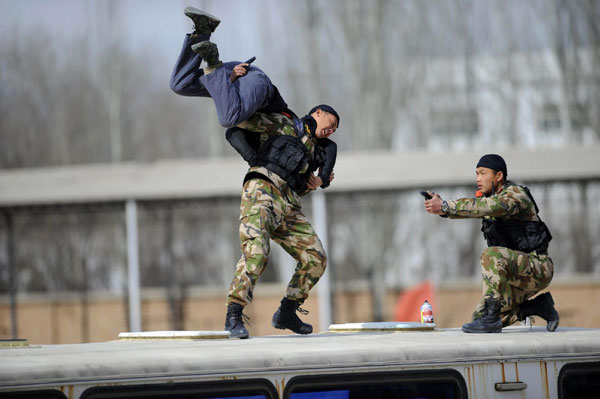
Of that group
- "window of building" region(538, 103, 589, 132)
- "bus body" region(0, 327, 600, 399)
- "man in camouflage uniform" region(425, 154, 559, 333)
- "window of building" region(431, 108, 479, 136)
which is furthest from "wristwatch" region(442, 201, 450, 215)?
"window of building" region(431, 108, 479, 136)

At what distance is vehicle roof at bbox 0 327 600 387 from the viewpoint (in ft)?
11.5

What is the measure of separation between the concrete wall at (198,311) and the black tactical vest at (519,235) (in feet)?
36.8

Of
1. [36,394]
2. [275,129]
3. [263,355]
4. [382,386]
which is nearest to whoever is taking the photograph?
[36,394]

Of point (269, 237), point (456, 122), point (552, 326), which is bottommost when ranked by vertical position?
point (552, 326)

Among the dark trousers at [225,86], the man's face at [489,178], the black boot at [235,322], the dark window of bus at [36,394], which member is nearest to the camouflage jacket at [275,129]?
the dark trousers at [225,86]

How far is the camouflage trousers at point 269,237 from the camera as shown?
202 inches

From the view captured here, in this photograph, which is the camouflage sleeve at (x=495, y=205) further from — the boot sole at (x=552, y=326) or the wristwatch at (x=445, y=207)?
the boot sole at (x=552, y=326)

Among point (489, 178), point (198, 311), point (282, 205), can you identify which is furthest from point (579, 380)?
point (198, 311)

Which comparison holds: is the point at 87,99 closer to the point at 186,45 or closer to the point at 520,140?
the point at 520,140

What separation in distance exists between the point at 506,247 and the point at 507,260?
14 centimetres

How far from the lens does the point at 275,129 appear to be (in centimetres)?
541

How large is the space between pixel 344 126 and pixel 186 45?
60.8ft

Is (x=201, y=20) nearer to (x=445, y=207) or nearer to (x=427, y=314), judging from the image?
(x=445, y=207)

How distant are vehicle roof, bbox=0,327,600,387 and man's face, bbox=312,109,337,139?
4.57 feet
